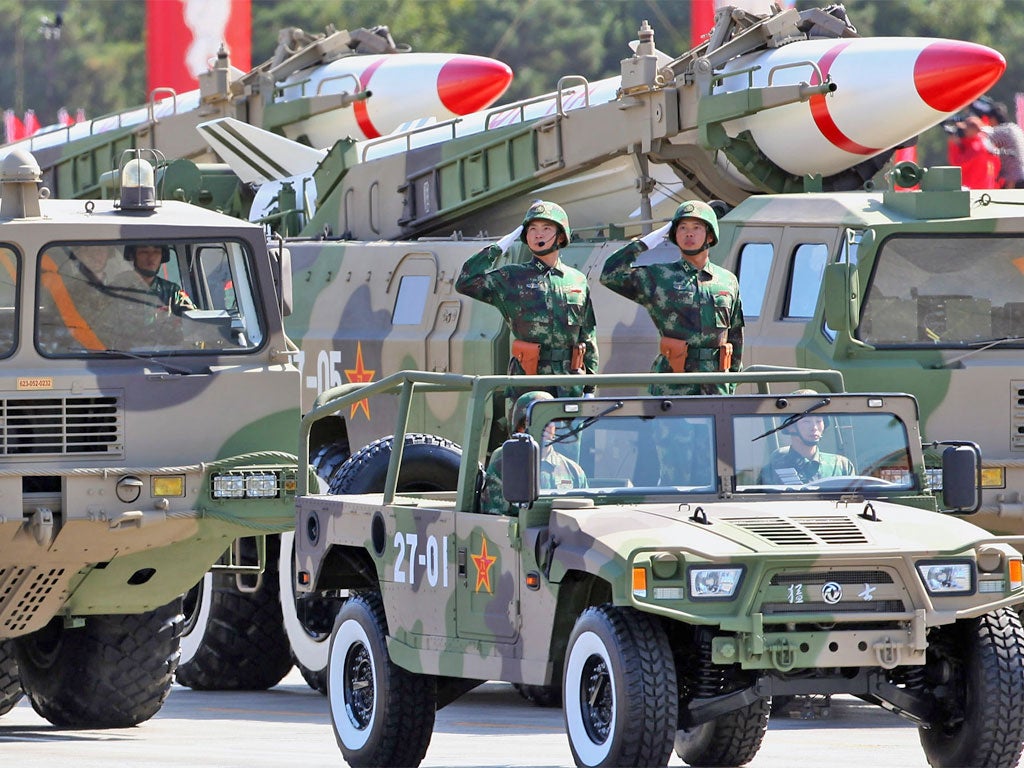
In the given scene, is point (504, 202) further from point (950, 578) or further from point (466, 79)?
point (950, 578)

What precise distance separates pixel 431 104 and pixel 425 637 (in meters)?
10.3

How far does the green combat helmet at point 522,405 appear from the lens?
29.1 feet

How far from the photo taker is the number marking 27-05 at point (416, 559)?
29.4ft

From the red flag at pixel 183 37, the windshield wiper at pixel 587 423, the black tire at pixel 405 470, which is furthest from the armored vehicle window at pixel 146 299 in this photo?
the red flag at pixel 183 37

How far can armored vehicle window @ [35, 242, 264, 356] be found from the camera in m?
10.8

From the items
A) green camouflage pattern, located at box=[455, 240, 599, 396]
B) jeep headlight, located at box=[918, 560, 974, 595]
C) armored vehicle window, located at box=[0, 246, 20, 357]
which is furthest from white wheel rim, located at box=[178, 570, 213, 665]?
jeep headlight, located at box=[918, 560, 974, 595]

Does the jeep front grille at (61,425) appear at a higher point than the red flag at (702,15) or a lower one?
lower

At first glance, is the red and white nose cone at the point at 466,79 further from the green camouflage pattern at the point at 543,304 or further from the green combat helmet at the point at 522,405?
the green combat helmet at the point at 522,405

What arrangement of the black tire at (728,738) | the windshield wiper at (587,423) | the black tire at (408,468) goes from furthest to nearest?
the black tire at (408,468)
the black tire at (728,738)
the windshield wiper at (587,423)

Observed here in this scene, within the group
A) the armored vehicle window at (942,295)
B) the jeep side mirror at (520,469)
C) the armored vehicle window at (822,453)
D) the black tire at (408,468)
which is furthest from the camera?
the armored vehicle window at (942,295)

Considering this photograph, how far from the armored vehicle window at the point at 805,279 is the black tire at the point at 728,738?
10.4ft

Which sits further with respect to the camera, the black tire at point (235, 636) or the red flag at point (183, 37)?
the red flag at point (183, 37)

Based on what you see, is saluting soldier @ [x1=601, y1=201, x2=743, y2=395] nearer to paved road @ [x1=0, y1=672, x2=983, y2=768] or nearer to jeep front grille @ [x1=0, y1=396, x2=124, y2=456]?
paved road @ [x1=0, y1=672, x2=983, y2=768]

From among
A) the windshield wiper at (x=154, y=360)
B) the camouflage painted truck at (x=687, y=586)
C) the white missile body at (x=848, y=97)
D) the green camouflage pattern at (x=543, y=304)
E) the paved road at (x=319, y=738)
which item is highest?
the white missile body at (x=848, y=97)
